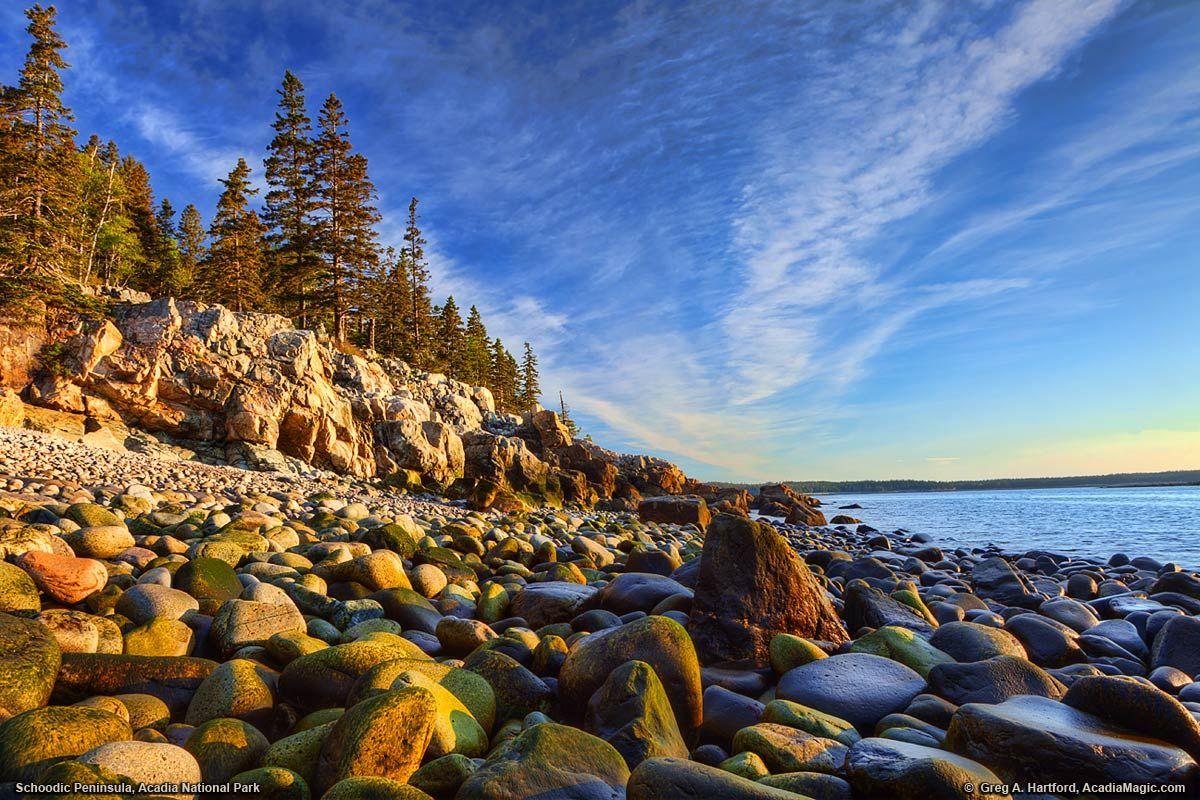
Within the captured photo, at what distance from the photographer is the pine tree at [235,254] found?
37.5 m

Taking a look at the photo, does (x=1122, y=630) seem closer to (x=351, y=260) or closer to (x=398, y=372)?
(x=398, y=372)

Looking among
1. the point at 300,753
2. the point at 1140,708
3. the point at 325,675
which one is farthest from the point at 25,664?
the point at 1140,708

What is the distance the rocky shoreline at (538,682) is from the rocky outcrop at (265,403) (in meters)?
14.4

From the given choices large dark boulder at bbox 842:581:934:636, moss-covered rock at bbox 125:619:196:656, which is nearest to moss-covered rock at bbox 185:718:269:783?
moss-covered rock at bbox 125:619:196:656

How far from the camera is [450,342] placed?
53.7m

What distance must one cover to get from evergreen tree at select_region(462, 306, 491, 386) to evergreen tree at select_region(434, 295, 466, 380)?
21.0 inches

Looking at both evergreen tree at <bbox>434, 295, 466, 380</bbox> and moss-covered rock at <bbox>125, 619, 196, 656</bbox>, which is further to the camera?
evergreen tree at <bbox>434, 295, 466, 380</bbox>

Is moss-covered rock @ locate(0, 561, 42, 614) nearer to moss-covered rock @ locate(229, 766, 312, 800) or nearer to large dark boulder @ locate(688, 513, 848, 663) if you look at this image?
moss-covered rock @ locate(229, 766, 312, 800)

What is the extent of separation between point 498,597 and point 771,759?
3.69 metres

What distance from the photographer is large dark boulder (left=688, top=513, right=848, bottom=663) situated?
4836mm

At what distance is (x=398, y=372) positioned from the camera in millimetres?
37094

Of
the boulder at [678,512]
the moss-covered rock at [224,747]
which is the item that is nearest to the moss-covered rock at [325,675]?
the moss-covered rock at [224,747]

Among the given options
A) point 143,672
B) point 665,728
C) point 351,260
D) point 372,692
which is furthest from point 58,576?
point 351,260

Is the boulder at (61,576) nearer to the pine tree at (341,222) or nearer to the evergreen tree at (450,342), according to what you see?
the pine tree at (341,222)
